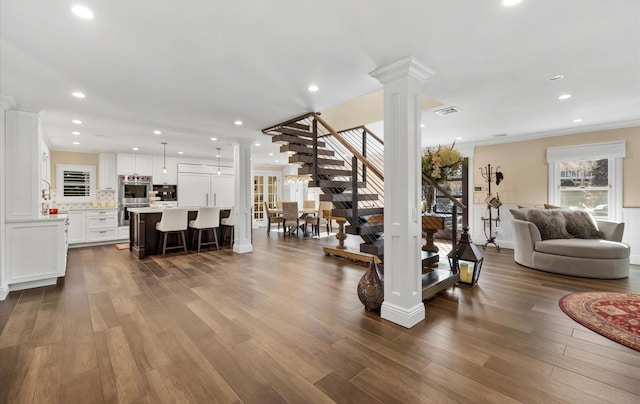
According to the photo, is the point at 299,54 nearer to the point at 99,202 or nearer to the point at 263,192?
the point at 99,202

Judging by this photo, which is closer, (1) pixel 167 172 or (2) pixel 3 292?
(2) pixel 3 292

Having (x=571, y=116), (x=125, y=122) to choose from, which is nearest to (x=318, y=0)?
(x=125, y=122)

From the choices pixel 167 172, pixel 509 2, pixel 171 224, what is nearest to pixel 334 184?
pixel 509 2

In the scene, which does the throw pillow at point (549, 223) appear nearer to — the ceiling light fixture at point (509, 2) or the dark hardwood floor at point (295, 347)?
the dark hardwood floor at point (295, 347)

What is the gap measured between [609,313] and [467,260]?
133cm

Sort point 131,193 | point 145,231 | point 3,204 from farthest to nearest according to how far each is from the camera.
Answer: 1. point 131,193
2. point 145,231
3. point 3,204

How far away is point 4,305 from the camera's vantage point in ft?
10.1

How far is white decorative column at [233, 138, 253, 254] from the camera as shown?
573cm

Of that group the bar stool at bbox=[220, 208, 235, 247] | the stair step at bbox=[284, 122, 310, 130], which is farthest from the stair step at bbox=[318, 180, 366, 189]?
the bar stool at bbox=[220, 208, 235, 247]

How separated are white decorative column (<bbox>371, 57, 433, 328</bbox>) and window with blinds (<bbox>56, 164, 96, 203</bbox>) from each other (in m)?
7.82

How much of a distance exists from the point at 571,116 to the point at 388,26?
4221 millimetres

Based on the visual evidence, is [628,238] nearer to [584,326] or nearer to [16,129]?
[584,326]

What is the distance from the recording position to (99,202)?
7055mm

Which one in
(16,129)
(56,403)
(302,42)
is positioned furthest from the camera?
(16,129)
